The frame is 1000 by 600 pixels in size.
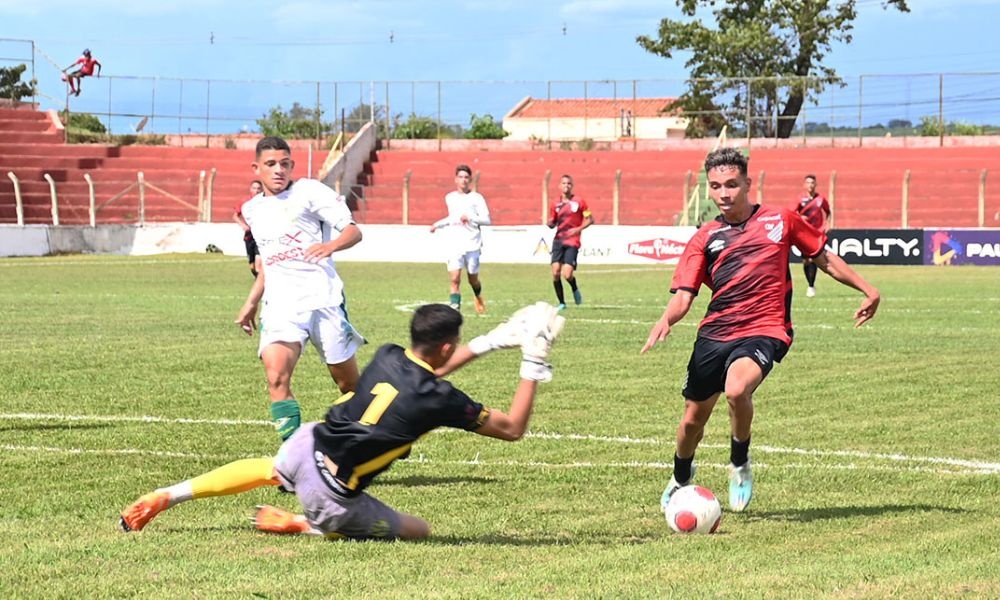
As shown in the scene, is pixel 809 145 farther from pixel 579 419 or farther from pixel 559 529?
pixel 559 529

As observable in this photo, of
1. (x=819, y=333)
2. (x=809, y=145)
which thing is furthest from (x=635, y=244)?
(x=819, y=333)

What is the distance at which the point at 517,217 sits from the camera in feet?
165

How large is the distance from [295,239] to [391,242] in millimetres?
34376

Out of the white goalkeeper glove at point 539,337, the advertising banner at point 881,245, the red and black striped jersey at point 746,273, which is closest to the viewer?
the white goalkeeper glove at point 539,337

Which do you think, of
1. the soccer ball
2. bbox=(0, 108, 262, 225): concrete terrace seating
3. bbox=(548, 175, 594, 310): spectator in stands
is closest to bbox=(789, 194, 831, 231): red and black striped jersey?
bbox=(548, 175, 594, 310): spectator in stands

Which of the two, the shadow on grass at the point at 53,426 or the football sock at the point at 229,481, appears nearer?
the football sock at the point at 229,481

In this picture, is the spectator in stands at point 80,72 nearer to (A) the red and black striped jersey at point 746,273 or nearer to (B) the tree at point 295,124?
(B) the tree at point 295,124

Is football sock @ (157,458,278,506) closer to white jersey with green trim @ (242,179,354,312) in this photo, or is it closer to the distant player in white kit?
the distant player in white kit

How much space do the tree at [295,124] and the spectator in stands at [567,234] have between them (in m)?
33.2

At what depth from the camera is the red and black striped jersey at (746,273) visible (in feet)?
26.5

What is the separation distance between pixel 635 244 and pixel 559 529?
35421mm

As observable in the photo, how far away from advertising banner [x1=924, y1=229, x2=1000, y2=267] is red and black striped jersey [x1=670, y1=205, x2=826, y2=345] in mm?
33582

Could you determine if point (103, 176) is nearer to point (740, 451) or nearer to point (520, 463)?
point (520, 463)

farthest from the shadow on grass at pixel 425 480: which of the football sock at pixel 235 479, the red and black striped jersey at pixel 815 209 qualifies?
the red and black striped jersey at pixel 815 209
